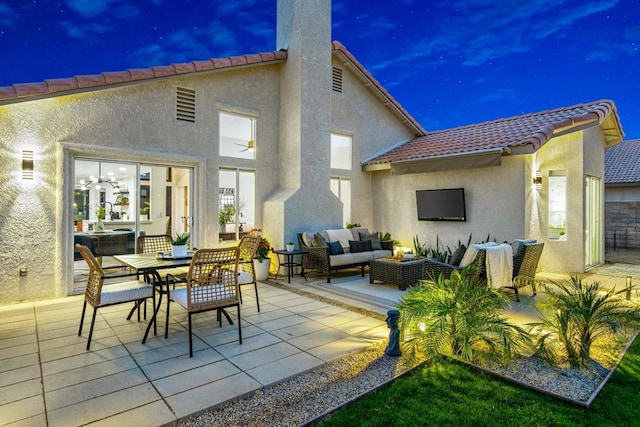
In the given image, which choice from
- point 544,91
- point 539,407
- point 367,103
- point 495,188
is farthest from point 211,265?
point 544,91

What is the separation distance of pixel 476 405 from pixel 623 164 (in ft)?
58.0

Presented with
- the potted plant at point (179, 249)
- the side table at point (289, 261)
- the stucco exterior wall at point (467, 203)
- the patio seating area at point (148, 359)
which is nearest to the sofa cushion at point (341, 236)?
the side table at point (289, 261)

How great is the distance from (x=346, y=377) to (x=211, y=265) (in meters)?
1.94

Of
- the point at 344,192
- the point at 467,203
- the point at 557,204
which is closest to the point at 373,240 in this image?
the point at 344,192

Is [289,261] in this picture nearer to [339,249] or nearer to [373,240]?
[339,249]

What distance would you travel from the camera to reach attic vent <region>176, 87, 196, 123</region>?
791cm

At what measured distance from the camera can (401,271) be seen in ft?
23.0

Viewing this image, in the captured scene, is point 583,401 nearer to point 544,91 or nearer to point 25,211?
point 25,211

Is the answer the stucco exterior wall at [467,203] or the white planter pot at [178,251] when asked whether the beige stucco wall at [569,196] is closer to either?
the stucco exterior wall at [467,203]

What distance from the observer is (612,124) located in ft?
33.8

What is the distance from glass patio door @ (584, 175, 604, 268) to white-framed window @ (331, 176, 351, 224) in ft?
21.2

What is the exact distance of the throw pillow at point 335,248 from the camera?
832cm

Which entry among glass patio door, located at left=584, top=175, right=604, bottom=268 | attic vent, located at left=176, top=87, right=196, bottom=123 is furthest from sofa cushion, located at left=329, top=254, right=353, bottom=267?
glass patio door, located at left=584, top=175, right=604, bottom=268

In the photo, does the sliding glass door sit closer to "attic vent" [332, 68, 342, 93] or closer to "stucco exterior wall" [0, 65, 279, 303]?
"stucco exterior wall" [0, 65, 279, 303]
